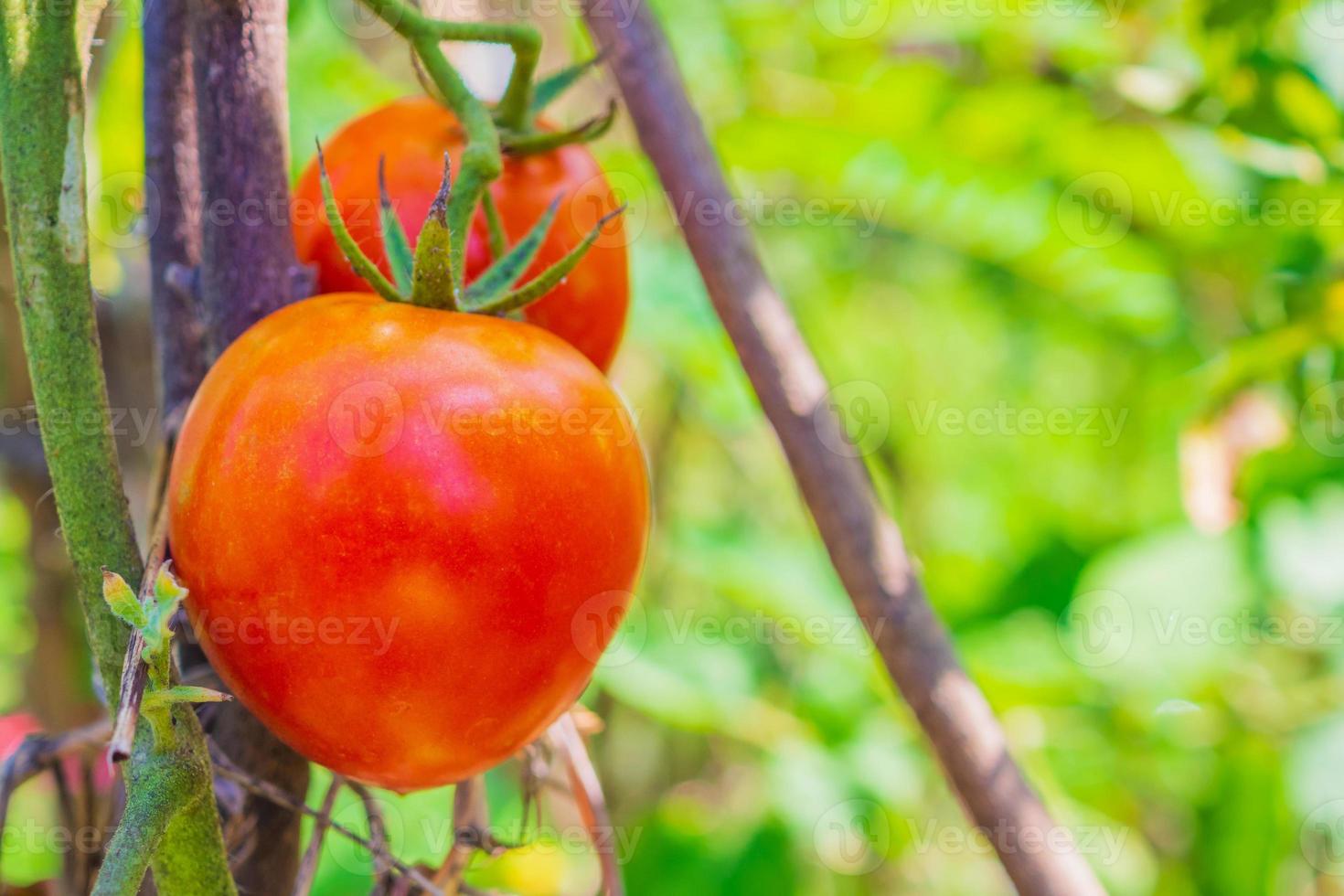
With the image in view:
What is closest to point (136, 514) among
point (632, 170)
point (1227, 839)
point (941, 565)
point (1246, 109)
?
point (632, 170)

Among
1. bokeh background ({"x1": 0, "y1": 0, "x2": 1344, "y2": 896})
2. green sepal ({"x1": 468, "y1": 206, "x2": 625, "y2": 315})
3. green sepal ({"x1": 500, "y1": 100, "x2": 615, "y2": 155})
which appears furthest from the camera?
bokeh background ({"x1": 0, "y1": 0, "x2": 1344, "y2": 896})

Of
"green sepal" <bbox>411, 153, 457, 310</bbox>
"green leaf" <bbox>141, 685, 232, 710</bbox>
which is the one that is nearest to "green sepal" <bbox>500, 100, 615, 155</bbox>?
"green sepal" <bbox>411, 153, 457, 310</bbox>

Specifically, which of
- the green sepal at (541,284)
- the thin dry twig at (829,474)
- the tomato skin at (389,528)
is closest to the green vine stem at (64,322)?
the tomato skin at (389,528)

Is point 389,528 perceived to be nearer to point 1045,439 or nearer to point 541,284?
point 541,284

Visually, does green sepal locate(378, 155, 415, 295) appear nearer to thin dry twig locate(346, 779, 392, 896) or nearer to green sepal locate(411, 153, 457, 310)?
green sepal locate(411, 153, 457, 310)

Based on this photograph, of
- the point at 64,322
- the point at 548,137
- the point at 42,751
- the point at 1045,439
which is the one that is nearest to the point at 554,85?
the point at 548,137

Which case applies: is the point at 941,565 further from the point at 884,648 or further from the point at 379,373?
the point at 379,373
